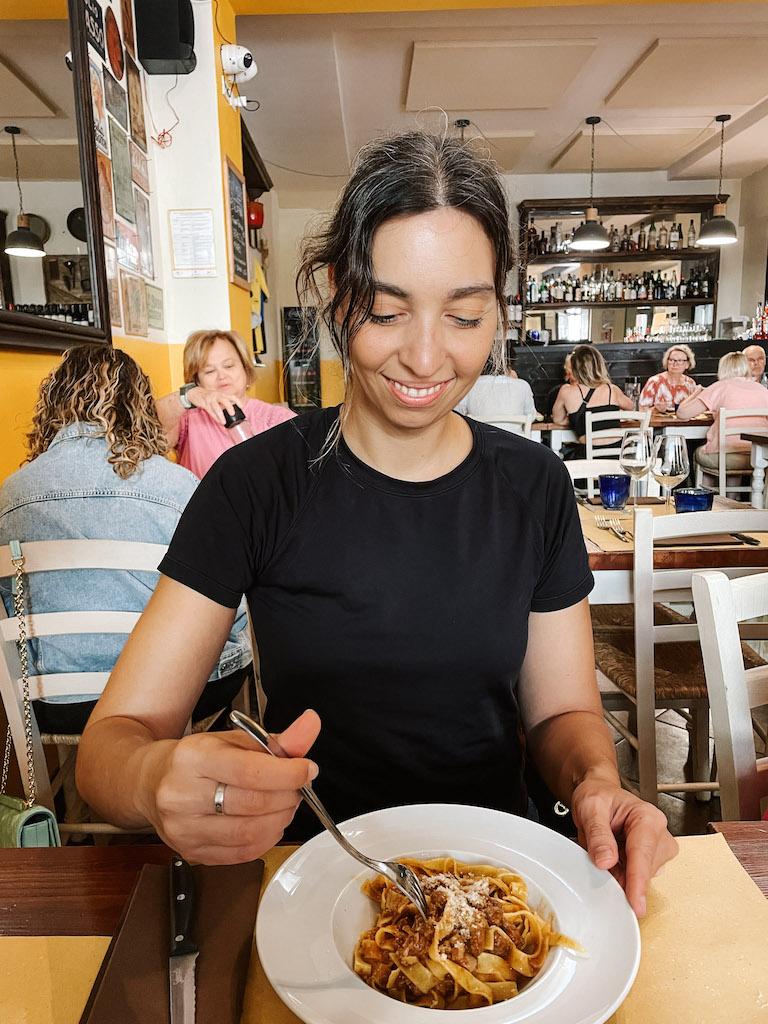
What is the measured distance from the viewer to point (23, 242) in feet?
6.13

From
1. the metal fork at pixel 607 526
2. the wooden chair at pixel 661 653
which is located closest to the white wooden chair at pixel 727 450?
the metal fork at pixel 607 526

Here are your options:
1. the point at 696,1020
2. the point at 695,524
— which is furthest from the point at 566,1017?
the point at 695,524

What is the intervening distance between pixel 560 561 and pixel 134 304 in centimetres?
237

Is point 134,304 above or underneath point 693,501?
above

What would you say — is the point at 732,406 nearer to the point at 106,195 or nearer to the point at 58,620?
the point at 106,195

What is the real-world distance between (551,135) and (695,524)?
6.38 meters

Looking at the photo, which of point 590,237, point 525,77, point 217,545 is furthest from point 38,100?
point 590,237

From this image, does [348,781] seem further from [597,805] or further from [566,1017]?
[566,1017]

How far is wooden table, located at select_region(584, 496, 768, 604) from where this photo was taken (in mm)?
1896

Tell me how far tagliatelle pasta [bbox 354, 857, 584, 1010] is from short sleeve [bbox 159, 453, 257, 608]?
0.44 meters

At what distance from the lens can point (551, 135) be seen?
6.96 metres

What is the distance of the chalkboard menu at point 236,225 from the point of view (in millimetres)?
3419

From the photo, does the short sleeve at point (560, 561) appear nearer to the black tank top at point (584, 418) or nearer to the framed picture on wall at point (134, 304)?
the framed picture on wall at point (134, 304)

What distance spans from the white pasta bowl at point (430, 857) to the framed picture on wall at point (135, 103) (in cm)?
302
